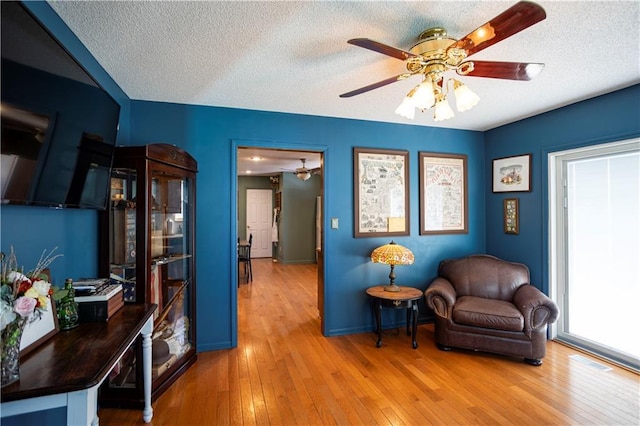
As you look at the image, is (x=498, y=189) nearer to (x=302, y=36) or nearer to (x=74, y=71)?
(x=302, y=36)

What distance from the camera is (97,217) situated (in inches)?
83.1

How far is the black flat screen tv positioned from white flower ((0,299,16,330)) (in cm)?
43

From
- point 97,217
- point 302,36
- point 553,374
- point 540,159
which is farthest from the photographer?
point 540,159

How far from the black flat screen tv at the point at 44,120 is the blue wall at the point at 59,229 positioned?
0.44 ft

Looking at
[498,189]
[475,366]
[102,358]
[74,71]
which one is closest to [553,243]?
[498,189]

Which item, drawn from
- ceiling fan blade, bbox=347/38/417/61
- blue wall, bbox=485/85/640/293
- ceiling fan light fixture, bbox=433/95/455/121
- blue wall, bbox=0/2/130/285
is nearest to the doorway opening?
blue wall, bbox=485/85/640/293

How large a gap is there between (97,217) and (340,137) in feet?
7.84

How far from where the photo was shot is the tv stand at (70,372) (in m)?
0.95

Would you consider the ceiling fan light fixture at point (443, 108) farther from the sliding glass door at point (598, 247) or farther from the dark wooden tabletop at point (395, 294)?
the sliding glass door at point (598, 247)

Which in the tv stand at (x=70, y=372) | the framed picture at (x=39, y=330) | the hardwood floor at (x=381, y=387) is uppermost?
the framed picture at (x=39, y=330)

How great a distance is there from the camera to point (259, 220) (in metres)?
8.74

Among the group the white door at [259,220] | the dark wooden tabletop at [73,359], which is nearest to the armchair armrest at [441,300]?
the dark wooden tabletop at [73,359]

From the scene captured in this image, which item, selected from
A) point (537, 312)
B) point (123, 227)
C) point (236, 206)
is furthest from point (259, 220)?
point (537, 312)

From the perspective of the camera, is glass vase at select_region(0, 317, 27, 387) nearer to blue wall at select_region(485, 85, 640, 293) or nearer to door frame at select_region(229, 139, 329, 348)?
door frame at select_region(229, 139, 329, 348)
